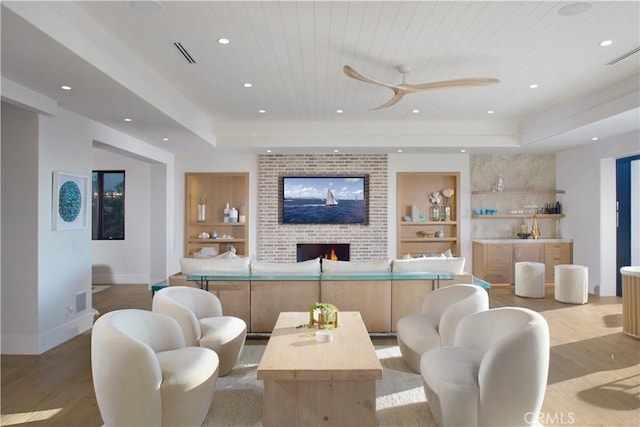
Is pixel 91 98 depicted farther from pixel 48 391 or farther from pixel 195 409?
pixel 195 409

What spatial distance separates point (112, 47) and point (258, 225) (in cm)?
501

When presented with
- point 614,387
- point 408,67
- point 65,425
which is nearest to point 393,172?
point 408,67

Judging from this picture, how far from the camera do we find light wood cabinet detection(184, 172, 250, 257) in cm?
848

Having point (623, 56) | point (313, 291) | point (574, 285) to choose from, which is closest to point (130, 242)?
point (313, 291)

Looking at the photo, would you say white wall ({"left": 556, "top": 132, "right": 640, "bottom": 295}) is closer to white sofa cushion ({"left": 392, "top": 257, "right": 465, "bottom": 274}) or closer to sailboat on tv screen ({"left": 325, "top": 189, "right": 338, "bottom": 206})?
white sofa cushion ({"left": 392, "top": 257, "right": 465, "bottom": 274})

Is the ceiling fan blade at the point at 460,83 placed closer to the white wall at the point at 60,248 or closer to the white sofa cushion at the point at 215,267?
the white sofa cushion at the point at 215,267

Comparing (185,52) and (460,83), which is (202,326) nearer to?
(185,52)

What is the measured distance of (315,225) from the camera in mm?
8289

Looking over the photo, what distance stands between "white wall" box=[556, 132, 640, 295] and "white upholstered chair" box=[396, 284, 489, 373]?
4.79 meters

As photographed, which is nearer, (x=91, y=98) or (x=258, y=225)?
(x=91, y=98)

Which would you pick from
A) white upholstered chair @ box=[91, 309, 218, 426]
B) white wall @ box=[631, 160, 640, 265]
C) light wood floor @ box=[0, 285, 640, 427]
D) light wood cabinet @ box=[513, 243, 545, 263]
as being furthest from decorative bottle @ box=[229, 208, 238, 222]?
white wall @ box=[631, 160, 640, 265]

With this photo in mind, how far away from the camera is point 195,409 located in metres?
2.59

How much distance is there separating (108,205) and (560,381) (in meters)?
8.45

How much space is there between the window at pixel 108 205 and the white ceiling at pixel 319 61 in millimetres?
2176
